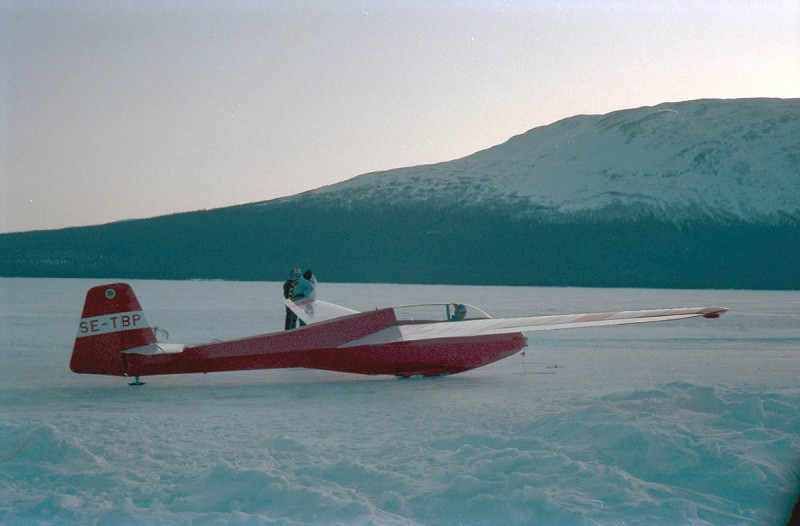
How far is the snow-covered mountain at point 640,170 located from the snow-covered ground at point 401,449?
13093cm

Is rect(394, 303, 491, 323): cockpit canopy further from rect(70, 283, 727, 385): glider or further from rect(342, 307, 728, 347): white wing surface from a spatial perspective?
rect(342, 307, 728, 347): white wing surface

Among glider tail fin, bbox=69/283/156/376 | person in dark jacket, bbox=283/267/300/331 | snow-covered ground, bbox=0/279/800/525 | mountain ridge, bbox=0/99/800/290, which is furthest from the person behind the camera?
mountain ridge, bbox=0/99/800/290

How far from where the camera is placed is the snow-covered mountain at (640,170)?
5349 inches

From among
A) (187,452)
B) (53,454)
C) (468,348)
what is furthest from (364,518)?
(468,348)

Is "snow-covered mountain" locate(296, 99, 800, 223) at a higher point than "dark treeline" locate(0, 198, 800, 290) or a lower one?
higher

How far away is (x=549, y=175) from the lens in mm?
149875

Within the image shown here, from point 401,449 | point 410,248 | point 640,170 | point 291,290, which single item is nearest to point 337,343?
point 291,290

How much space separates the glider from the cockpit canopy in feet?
0.05

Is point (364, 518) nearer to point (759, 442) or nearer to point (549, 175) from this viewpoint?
point (759, 442)

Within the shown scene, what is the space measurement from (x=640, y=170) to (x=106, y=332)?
14854cm

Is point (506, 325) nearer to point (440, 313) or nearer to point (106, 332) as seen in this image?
point (440, 313)

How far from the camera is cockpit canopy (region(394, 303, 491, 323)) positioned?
10.4m

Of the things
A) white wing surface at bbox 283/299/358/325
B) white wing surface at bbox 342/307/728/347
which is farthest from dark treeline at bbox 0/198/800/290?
white wing surface at bbox 342/307/728/347

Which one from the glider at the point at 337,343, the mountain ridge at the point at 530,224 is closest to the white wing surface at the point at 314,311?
the glider at the point at 337,343
